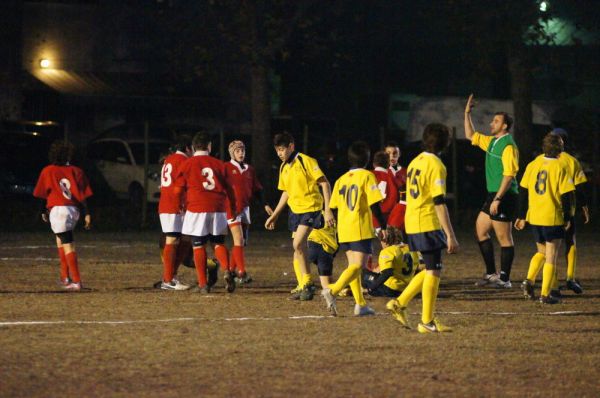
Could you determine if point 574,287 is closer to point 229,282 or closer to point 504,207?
point 504,207

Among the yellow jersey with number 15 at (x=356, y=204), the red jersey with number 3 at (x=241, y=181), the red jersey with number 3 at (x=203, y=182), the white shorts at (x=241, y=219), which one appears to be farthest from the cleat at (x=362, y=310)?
the red jersey with number 3 at (x=241, y=181)

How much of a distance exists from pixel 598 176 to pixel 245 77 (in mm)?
18579

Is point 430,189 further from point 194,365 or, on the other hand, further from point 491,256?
point 491,256

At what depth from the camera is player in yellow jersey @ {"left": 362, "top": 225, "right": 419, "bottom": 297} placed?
15.8m

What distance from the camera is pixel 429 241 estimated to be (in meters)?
12.6

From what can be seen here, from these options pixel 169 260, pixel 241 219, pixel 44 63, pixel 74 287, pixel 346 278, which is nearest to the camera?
pixel 346 278

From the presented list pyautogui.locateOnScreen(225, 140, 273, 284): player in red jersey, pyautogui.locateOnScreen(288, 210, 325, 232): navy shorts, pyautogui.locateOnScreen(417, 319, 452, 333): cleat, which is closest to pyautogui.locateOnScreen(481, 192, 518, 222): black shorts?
pyautogui.locateOnScreen(288, 210, 325, 232): navy shorts

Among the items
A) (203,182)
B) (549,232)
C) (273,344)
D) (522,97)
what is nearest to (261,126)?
(522,97)

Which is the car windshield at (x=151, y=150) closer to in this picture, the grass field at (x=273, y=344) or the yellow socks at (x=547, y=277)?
the grass field at (x=273, y=344)

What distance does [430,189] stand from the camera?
1265 centimetres

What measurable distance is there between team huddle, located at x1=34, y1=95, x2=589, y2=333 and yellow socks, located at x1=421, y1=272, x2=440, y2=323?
68cm

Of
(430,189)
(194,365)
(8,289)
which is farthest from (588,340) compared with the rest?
(8,289)

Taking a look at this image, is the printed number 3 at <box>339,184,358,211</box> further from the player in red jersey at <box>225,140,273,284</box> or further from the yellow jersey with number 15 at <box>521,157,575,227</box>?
the player in red jersey at <box>225,140,273,284</box>

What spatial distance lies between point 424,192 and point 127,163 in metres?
23.0
